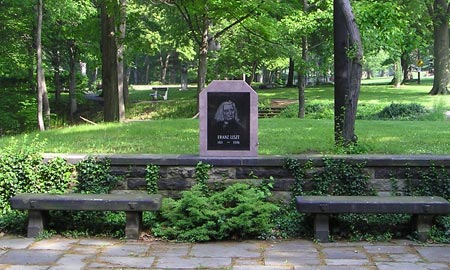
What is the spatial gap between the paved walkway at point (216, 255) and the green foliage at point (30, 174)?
88 centimetres

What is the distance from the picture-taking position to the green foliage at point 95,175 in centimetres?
681

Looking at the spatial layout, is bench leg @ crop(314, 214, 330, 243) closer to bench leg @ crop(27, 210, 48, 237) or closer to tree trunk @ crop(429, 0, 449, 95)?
bench leg @ crop(27, 210, 48, 237)

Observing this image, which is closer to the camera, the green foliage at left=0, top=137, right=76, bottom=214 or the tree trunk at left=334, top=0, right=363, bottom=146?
the green foliage at left=0, top=137, right=76, bottom=214

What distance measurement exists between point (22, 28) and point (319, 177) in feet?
67.8

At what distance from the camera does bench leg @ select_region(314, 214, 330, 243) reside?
590cm

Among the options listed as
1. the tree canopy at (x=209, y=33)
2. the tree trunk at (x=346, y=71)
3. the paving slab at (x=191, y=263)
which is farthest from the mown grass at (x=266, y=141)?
the paving slab at (x=191, y=263)

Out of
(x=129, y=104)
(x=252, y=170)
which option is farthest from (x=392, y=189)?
(x=129, y=104)

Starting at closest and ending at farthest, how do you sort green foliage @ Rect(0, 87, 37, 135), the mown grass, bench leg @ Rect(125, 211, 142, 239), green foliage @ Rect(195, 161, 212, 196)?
1. bench leg @ Rect(125, 211, 142, 239)
2. green foliage @ Rect(195, 161, 212, 196)
3. the mown grass
4. green foliage @ Rect(0, 87, 37, 135)

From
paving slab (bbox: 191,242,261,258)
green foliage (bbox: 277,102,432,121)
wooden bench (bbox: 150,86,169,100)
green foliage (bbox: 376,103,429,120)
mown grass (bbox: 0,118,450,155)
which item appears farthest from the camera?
wooden bench (bbox: 150,86,169,100)

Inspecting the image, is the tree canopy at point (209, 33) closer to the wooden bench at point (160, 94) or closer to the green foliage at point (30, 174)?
the wooden bench at point (160, 94)

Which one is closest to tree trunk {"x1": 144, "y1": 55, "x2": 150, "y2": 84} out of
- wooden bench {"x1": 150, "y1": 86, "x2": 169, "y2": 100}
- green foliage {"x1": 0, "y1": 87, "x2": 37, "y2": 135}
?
wooden bench {"x1": 150, "y1": 86, "x2": 169, "y2": 100}

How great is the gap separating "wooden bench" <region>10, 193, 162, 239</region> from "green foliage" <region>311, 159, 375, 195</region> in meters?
2.11

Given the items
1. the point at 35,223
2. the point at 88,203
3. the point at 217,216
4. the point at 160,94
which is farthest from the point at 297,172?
the point at 160,94

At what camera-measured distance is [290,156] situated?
6809mm
